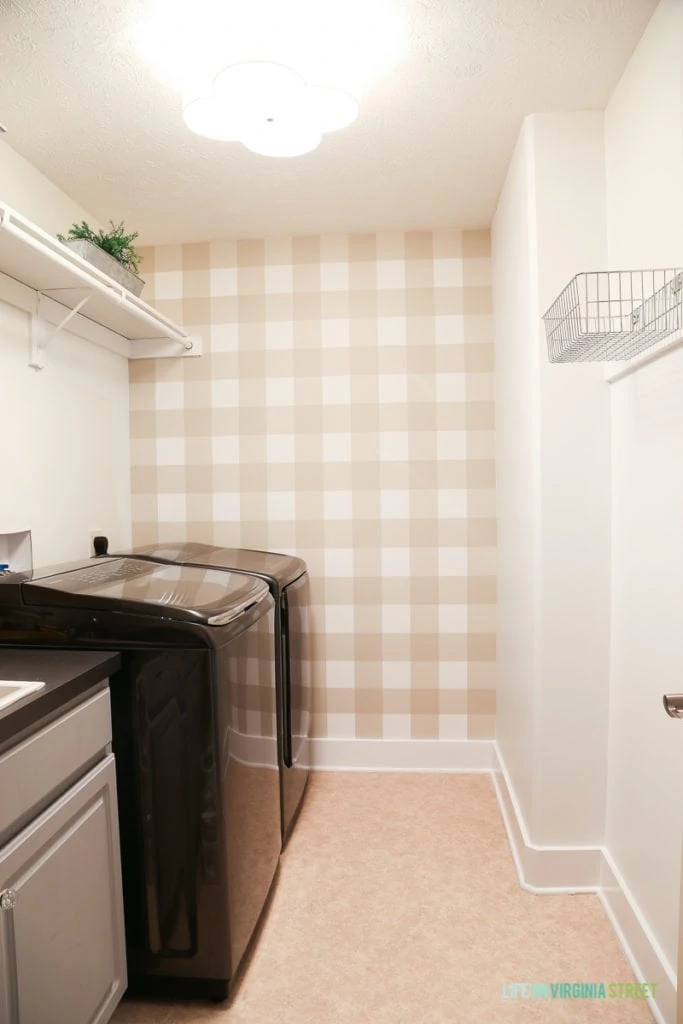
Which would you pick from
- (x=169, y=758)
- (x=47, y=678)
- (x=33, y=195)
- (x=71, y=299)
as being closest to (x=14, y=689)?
(x=47, y=678)

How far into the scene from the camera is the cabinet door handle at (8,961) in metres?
1.04

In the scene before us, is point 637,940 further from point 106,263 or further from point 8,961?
point 106,263

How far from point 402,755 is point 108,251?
2.41 m

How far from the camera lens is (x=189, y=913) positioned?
4.93 feet

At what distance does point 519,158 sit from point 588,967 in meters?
2.41

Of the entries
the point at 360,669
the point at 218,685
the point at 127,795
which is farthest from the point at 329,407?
the point at 127,795

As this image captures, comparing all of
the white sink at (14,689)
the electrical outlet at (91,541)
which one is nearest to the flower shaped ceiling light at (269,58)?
the white sink at (14,689)

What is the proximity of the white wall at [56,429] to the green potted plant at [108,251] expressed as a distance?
23 centimetres

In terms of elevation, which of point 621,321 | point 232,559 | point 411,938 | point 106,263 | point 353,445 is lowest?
point 411,938

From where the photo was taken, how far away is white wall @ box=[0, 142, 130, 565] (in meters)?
2.03

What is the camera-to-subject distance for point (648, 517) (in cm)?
165

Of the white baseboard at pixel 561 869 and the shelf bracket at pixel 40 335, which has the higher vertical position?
the shelf bracket at pixel 40 335

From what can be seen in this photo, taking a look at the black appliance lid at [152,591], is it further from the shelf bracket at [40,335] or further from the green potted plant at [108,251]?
the green potted plant at [108,251]

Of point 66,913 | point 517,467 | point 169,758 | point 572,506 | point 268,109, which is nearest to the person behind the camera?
point 66,913
